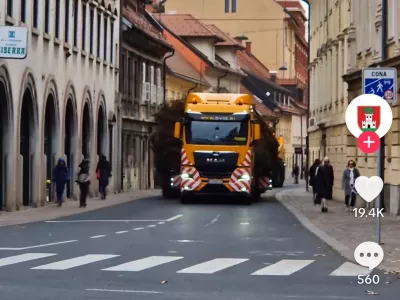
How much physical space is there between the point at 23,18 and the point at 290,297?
24797 millimetres

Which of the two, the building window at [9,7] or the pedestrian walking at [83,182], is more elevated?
the building window at [9,7]

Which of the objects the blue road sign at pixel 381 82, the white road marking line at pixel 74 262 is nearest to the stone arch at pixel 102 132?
the blue road sign at pixel 381 82

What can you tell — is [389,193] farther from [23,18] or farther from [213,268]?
[213,268]

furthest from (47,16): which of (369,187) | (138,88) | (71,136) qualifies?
(369,187)

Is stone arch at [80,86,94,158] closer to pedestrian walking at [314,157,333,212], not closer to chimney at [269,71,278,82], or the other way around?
pedestrian walking at [314,157,333,212]

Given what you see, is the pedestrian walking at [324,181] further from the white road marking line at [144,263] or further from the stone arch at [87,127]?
the white road marking line at [144,263]

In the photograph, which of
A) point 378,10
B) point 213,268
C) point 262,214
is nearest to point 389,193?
point 262,214

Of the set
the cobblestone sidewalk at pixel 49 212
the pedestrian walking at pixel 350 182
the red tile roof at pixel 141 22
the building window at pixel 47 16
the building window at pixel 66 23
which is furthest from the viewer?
the red tile roof at pixel 141 22

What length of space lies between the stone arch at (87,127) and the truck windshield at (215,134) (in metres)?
7.65

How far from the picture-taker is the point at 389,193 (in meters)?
33.4

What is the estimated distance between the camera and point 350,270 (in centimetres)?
1603

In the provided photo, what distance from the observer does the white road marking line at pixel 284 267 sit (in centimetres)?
1561

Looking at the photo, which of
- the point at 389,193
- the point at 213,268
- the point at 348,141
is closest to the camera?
the point at 213,268

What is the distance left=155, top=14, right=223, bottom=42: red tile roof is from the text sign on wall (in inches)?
2182
